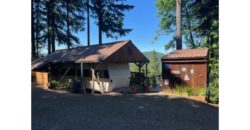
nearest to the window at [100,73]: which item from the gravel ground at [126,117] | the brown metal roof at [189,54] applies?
the brown metal roof at [189,54]

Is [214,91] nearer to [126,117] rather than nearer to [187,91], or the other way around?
[187,91]

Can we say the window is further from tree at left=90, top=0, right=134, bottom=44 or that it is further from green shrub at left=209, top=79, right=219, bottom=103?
tree at left=90, top=0, right=134, bottom=44

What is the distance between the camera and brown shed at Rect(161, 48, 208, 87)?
41.3 feet

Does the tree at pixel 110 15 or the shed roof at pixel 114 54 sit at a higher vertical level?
the tree at pixel 110 15

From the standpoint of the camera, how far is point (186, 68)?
1329 cm

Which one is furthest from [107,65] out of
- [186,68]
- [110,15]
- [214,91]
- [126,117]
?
[110,15]

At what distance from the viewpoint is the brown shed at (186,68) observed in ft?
41.3

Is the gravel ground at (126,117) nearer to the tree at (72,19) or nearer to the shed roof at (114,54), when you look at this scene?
the shed roof at (114,54)

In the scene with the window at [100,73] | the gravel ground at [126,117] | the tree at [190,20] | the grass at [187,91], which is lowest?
the gravel ground at [126,117]

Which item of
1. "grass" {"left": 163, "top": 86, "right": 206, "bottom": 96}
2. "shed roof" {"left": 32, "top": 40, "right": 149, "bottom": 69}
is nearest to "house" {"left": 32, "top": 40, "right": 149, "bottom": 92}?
"shed roof" {"left": 32, "top": 40, "right": 149, "bottom": 69}
